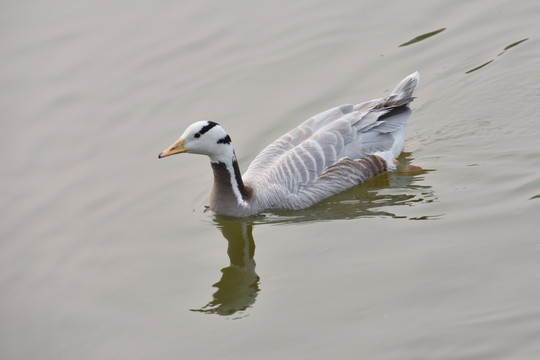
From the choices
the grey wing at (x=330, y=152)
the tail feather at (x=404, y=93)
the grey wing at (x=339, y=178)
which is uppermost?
the tail feather at (x=404, y=93)

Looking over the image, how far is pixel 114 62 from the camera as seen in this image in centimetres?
1513

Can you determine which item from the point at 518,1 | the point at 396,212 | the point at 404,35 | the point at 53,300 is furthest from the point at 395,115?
the point at 53,300

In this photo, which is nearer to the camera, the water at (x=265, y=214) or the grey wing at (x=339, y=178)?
the water at (x=265, y=214)

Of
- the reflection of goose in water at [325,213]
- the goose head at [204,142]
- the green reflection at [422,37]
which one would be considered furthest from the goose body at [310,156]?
the green reflection at [422,37]

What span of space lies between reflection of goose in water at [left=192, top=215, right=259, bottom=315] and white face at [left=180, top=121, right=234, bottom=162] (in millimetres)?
A: 962

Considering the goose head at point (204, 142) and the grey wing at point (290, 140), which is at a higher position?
the goose head at point (204, 142)

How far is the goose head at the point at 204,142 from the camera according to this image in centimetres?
1069

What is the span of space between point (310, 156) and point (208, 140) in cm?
159

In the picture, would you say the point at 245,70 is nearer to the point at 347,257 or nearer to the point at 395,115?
the point at 395,115

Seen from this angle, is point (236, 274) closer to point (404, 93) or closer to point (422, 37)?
point (404, 93)

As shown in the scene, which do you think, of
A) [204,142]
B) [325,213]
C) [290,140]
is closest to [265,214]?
[325,213]

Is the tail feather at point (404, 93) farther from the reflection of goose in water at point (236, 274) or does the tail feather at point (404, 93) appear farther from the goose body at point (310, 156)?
the reflection of goose in water at point (236, 274)

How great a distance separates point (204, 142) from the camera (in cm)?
1080

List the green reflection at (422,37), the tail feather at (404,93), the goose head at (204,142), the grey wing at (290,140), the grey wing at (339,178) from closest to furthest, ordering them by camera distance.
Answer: the goose head at (204,142) → the grey wing at (339,178) → the grey wing at (290,140) → the tail feather at (404,93) → the green reflection at (422,37)
